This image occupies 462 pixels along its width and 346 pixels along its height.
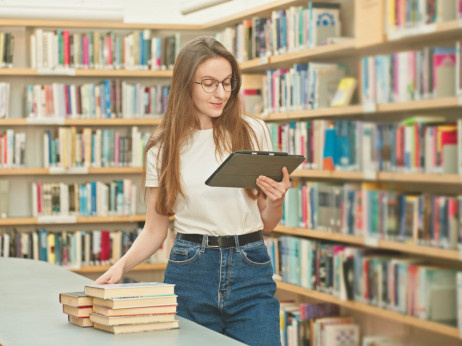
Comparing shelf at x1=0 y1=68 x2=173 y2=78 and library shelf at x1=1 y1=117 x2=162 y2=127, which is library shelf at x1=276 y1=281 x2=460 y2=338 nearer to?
library shelf at x1=1 y1=117 x2=162 y2=127

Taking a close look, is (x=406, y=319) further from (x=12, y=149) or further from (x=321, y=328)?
(x=12, y=149)

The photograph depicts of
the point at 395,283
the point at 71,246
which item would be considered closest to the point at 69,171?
the point at 71,246

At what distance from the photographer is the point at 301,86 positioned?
14.4ft

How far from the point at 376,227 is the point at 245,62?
246 cm

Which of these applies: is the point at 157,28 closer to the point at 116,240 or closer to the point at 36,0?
the point at 36,0

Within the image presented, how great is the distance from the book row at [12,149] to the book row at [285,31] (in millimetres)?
1655

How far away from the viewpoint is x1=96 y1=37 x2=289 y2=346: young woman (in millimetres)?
2115

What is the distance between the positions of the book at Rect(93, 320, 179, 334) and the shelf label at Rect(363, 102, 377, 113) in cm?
128

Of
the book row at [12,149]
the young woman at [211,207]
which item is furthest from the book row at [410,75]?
the book row at [12,149]

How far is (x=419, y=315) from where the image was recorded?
279cm

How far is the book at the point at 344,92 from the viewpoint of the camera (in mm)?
3027

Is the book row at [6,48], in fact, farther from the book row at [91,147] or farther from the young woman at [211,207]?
the young woman at [211,207]

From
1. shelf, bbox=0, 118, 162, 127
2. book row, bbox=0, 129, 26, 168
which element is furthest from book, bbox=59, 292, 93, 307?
book row, bbox=0, 129, 26, 168

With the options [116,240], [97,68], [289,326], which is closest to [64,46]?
[97,68]
